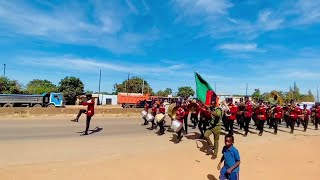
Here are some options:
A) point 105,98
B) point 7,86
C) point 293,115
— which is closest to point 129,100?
point 105,98

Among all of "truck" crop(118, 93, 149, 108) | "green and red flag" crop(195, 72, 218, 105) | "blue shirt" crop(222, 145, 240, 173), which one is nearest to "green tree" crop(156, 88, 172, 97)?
"truck" crop(118, 93, 149, 108)

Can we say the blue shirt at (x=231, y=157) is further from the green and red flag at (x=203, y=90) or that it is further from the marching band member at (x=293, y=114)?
the marching band member at (x=293, y=114)

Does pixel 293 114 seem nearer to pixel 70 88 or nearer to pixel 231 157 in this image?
pixel 231 157

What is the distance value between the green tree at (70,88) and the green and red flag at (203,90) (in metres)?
61.5

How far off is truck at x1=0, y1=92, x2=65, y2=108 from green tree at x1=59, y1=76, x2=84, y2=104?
28.2m

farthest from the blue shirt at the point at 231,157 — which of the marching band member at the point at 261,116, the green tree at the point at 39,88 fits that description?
the green tree at the point at 39,88

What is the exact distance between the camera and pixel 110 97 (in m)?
78.0

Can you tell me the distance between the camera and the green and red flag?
43.5ft

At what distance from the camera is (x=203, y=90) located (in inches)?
540

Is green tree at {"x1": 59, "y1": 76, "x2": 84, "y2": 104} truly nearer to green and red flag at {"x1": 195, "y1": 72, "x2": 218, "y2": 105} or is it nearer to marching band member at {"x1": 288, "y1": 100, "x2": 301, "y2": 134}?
marching band member at {"x1": 288, "y1": 100, "x2": 301, "y2": 134}

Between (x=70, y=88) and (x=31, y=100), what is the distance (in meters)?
30.8

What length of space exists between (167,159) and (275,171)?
10.1ft

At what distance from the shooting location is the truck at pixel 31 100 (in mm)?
40094

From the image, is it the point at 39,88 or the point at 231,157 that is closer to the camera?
the point at 231,157
